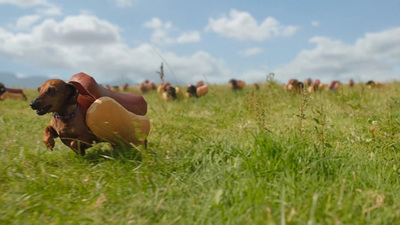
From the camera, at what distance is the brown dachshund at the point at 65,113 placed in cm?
327

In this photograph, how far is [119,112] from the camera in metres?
3.44

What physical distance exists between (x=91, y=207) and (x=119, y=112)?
4.39 ft

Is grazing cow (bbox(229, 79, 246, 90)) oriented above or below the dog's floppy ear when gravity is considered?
above

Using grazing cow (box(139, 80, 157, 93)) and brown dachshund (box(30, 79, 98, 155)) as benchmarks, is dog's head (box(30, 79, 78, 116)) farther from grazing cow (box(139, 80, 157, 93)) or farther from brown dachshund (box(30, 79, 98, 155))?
grazing cow (box(139, 80, 157, 93))

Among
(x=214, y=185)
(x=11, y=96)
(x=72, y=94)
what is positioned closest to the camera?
(x=214, y=185)

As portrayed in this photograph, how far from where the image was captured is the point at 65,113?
11.3 feet

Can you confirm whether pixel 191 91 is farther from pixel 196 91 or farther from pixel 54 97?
pixel 54 97

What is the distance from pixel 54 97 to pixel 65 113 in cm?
23

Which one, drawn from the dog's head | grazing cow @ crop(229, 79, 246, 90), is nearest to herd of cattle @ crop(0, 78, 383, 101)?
grazing cow @ crop(229, 79, 246, 90)

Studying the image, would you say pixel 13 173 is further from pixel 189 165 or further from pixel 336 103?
pixel 336 103

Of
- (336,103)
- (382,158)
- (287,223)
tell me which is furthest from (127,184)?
(336,103)

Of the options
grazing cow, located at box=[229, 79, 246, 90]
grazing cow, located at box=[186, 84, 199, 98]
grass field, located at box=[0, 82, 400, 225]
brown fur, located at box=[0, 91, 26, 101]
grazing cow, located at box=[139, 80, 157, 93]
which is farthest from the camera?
grazing cow, located at box=[139, 80, 157, 93]

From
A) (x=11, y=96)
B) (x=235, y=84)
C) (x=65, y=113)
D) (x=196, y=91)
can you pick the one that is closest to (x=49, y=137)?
(x=65, y=113)

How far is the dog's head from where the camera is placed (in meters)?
3.24
